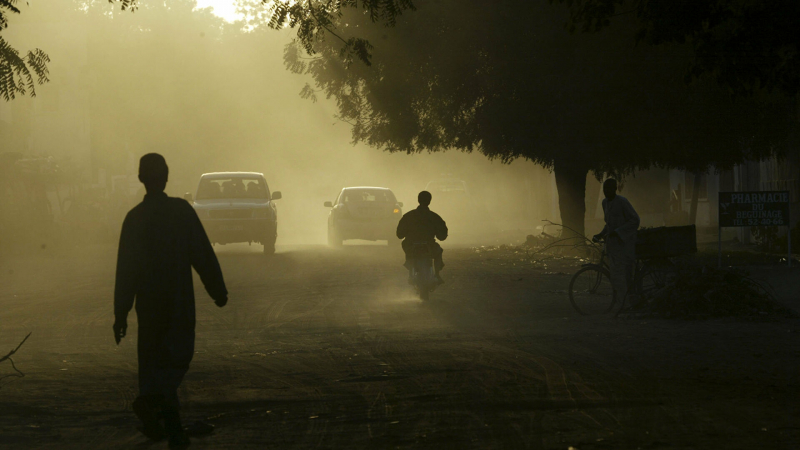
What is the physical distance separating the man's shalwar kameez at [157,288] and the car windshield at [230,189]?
19.2m

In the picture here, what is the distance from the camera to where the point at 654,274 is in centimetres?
1273

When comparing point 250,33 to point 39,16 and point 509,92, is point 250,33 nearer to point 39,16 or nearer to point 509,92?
point 39,16


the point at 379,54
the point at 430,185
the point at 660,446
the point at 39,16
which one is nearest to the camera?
the point at 660,446

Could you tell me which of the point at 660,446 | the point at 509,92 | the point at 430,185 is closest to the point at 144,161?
the point at 660,446

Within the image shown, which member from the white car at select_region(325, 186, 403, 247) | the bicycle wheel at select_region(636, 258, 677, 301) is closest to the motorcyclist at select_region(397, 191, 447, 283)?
the bicycle wheel at select_region(636, 258, 677, 301)

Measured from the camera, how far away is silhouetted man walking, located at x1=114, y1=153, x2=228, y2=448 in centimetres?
607

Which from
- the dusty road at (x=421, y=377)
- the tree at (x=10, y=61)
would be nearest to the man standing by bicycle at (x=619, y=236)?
the dusty road at (x=421, y=377)

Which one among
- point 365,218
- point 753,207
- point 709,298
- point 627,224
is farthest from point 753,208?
point 365,218

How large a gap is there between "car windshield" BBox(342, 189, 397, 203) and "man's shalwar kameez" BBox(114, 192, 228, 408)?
2135cm

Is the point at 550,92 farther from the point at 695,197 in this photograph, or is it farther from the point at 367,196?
the point at 695,197

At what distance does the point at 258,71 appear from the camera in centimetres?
6656

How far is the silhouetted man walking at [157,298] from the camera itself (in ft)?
19.9

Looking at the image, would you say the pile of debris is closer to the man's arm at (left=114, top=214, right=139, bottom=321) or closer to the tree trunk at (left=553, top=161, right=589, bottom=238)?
the man's arm at (left=114, top=214, right=139, bottom=321)

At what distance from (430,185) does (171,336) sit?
1530 inches
